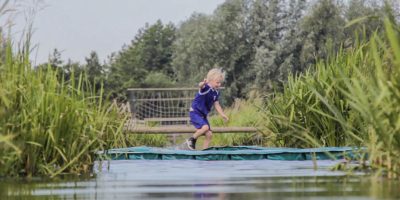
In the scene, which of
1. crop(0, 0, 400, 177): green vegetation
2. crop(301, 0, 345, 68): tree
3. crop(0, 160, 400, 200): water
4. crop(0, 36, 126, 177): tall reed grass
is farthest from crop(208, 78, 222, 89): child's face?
crop(301, 0, 345, 68): tree

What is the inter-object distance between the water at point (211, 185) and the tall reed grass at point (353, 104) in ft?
1.01

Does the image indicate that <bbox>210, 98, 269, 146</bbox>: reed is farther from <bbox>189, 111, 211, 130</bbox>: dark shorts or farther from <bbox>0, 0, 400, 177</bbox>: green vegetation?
<bbox>189, 111, 211, 130</bbox>: dark shorts

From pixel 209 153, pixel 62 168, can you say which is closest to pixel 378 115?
pixel 62 168

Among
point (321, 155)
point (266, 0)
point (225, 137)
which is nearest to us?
point (321, 155)

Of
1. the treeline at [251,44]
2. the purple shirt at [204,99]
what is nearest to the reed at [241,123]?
the purple shirt at [204,99]

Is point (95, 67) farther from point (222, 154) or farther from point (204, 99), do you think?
point (222, 154)

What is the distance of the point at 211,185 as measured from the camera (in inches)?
283

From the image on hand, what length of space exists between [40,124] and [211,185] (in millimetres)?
1745

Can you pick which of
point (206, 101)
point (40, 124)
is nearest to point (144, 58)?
point (206, 101)

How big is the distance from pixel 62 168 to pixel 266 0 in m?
51.2

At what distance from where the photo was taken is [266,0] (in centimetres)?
5881

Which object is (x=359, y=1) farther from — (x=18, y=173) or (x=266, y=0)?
(x=18, y=173)

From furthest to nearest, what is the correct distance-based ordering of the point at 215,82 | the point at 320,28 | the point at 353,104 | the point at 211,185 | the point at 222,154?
the point at 320,28, the point at 215,82, the point at 222,154, the point at 211,185, the point at 353,104

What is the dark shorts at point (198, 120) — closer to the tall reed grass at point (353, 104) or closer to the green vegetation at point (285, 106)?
the green vegetation at point (285, 106)
